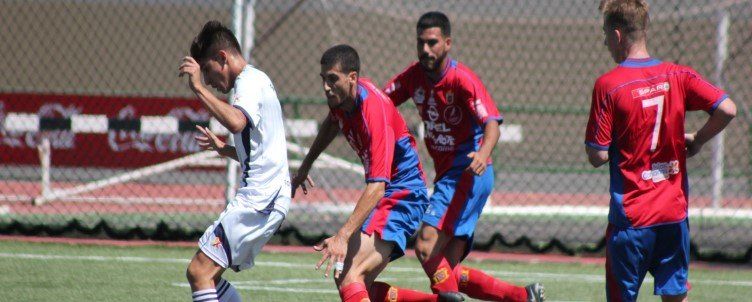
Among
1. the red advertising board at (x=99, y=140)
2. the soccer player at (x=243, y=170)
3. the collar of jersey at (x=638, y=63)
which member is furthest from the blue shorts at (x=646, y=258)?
the red advertising board at (x=99, y=140)

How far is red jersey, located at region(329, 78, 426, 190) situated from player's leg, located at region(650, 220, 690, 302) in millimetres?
1373

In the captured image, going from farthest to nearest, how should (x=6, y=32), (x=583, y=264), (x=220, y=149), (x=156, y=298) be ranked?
(x=6, y=32) → (x=583, y=264) → (x=156, y=298) → (x=220, y=149)

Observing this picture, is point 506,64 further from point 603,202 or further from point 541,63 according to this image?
point 603,202

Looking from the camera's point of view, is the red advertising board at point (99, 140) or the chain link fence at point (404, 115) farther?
the red advertising board at point (99, 140)

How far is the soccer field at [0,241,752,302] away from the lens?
766cm

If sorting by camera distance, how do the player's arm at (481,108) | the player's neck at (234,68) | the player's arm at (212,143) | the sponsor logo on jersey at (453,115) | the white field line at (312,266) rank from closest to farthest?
1. the player's arm at (212,143)
2. the player's neck at (234,68)
3. the player's arm at (481,108)
4. the sponsor logo on jersey at (453,115)
5. the white field line at (312,266)

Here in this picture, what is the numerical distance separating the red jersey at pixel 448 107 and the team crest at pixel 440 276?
63cm

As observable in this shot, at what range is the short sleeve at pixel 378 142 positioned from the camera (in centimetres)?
559

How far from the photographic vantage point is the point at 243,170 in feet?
18.0

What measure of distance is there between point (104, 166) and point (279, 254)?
23.4 feet

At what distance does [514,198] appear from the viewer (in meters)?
15.8

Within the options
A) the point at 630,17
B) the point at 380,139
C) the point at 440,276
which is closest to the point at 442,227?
the point at 440,276

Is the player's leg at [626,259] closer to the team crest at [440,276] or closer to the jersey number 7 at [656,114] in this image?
the jersey number 7 at [656,114]

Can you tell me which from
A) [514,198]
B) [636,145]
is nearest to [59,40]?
[514,198]
